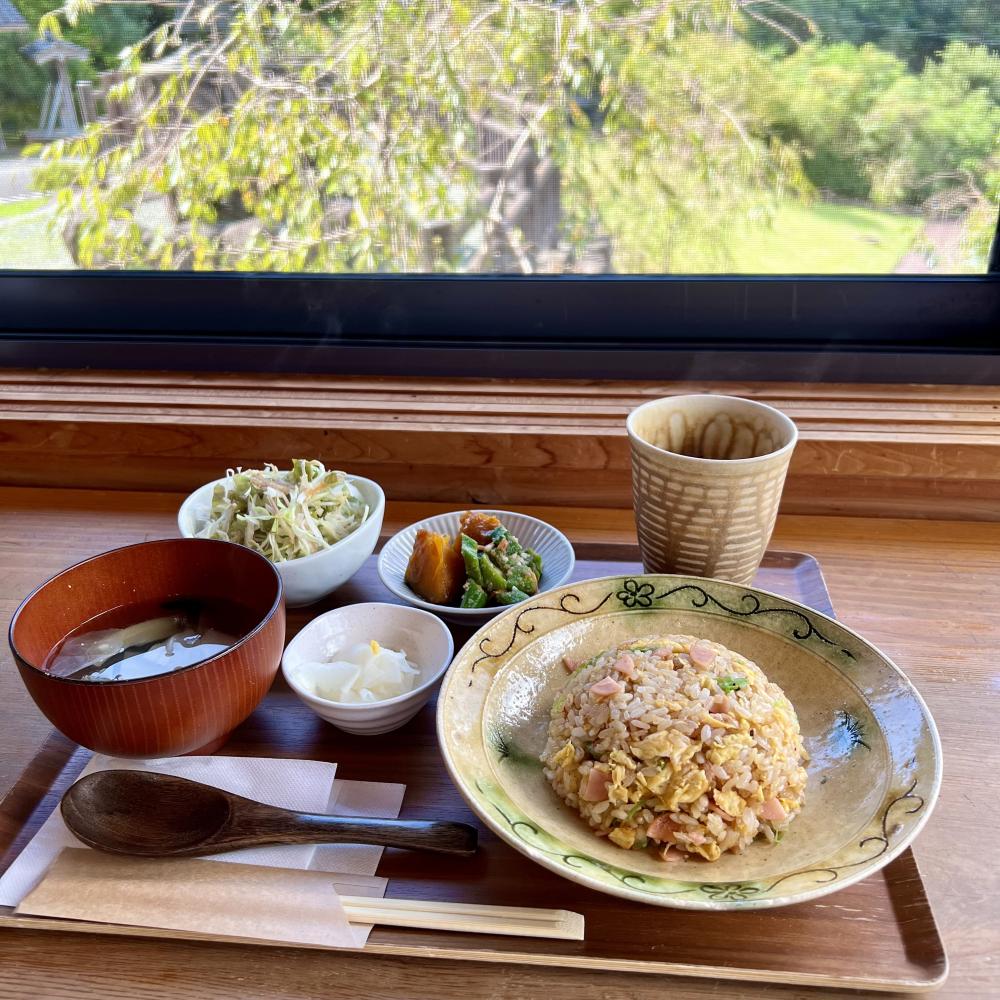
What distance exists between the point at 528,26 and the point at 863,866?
5.05 feet

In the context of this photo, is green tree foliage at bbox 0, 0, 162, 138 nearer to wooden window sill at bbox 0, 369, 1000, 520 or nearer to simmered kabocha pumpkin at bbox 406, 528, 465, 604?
wooden window sill at bbox 0, 369, 1000, 520

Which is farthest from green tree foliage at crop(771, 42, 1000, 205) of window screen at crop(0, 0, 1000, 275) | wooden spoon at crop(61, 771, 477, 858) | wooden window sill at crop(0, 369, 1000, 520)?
wooden spoon at crop(61, 771, 477, 858)

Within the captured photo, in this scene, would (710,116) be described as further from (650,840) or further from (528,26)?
(650,840)

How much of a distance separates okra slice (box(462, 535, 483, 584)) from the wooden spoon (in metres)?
0.39

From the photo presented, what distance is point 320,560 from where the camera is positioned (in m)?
1.23

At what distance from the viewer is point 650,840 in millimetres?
854

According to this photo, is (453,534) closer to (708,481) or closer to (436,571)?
(436,571)

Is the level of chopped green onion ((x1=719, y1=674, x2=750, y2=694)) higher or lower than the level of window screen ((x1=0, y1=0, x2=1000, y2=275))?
lower

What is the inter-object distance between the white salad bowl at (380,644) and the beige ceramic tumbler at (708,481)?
1.09ft

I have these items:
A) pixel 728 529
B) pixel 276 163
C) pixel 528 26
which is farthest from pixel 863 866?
pixel 276 163

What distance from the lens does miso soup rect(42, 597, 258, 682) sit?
3.32 feet

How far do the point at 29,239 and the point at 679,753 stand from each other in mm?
1860

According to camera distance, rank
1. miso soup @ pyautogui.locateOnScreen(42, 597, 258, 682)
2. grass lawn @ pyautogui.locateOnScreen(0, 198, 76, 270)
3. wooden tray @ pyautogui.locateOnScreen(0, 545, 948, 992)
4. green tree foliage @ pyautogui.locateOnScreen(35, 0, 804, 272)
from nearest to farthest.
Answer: wooden tray @ pyautogui.locateOnScreen(0, 545, 948, 992), miso soup @ pyautogui.locateOnScreen(42, 597, 258, 682), green tree foliage @ pyautogui.locateOnScreen(35, 0, 804, 272), grass lawn @ pyautogui.locateOnScreen(0, 198, 76, 270)

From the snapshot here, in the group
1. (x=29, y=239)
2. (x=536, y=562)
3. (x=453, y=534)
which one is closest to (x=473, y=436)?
(x=453, y=534)
